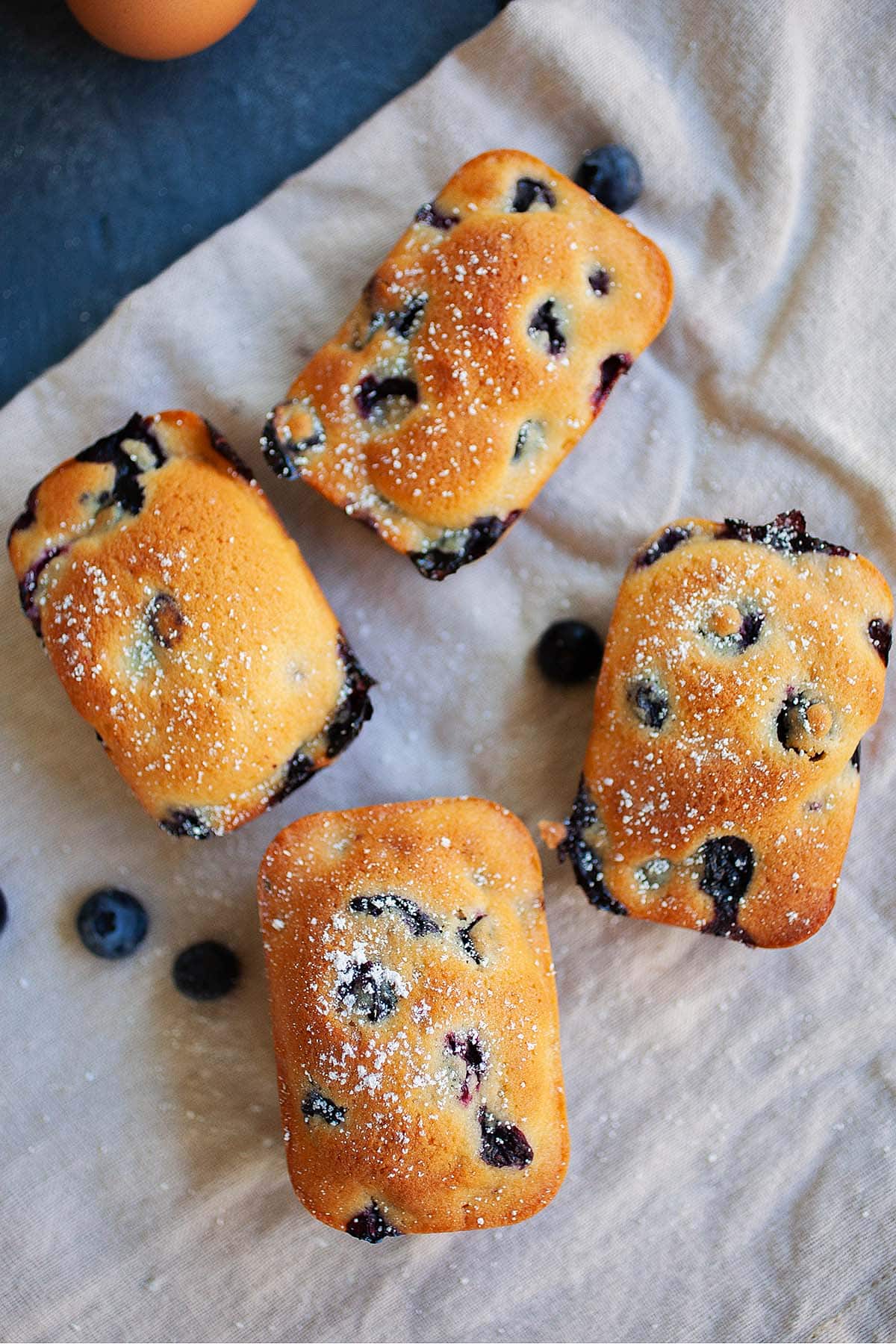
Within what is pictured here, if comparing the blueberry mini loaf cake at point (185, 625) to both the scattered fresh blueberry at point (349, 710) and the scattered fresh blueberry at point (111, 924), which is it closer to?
the scattered fresh blueberry at point (349, 710)

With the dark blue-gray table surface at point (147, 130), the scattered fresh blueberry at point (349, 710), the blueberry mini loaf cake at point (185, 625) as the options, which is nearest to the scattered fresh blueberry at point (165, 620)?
the blueberry mini loaf cake at point (185, 625)

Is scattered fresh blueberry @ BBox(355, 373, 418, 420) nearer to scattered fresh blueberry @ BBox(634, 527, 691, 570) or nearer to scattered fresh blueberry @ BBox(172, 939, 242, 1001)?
scattered fresh blueberry @ BBox(634, 527, 691, 570)

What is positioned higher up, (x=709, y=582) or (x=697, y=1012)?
(x=709, y=582)

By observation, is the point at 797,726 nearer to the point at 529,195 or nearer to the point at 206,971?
the point at 529,195

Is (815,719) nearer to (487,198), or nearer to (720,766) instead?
(720,766)

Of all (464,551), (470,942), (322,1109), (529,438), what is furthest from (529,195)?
(322,1109)

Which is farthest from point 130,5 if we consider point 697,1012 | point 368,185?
point 697,1012
